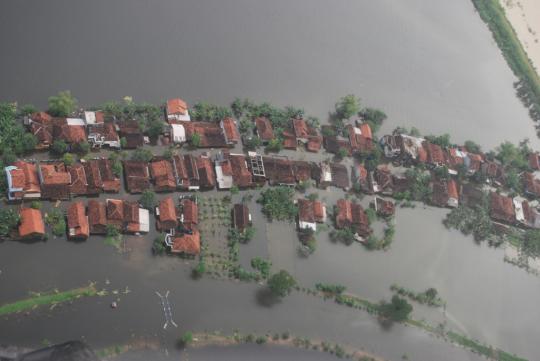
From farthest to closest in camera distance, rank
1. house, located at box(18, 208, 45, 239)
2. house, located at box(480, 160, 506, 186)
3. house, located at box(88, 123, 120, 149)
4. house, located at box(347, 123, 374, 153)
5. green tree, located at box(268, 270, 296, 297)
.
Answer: house, located at box(480, 160, 506, 186), house, located at box(347, 123, 374, 153), house, located at box(88, 123, 120, 149), green tree, located at box(268, 270, 296, 297), house, located at box(18, 208, 45, 239)

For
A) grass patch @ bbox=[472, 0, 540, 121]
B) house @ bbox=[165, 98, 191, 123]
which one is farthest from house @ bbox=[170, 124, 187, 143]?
grass patch @ bbox=[472, 0, 540, 121]

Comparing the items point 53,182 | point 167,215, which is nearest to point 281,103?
point 167,215

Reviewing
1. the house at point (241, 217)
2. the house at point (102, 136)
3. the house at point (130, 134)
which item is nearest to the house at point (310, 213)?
the house at point (241, 217)

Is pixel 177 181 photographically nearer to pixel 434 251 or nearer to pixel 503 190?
pixel 434 251

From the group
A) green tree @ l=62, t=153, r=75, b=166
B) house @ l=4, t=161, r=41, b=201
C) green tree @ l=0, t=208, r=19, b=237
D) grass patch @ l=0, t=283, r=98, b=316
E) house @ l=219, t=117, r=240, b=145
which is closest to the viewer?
grass patch @ l=0, t=283, r=98, b=316

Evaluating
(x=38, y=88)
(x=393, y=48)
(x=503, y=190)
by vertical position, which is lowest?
(x=503, y=190)

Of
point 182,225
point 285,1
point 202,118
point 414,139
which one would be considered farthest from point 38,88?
point 414,139

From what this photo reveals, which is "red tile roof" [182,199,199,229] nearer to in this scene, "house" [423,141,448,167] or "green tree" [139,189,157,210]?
"green tree" [139,189,157,210]
